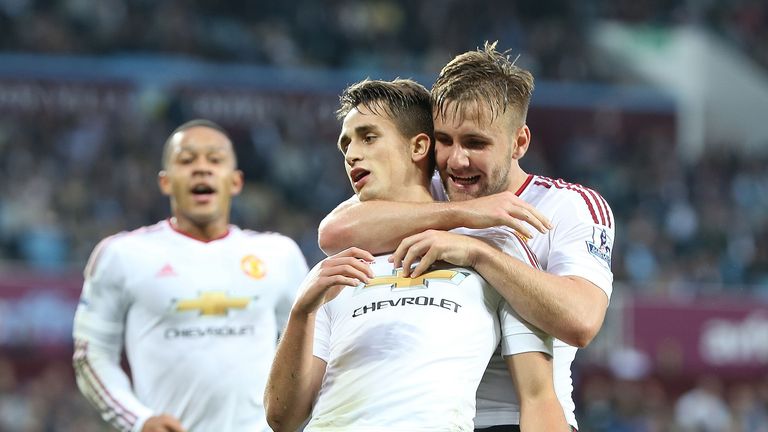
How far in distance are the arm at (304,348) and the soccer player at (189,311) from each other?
2062 millimetres

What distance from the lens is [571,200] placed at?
3.82 meters

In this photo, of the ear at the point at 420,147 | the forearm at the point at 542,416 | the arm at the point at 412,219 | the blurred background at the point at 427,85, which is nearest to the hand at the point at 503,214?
the arm at the point at 412,219

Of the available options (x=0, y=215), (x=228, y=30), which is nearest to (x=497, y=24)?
(x=228, y=30)

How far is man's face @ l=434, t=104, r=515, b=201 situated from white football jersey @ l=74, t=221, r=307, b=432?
2.24 meters

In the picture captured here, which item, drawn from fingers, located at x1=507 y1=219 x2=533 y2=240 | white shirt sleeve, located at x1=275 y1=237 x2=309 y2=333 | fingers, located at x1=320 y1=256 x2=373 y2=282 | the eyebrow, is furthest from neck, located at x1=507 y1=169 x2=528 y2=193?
white shirt sleeve, located at x1=275 y1=237 x2=309 y2=333

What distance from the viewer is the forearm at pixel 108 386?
5.55 metres

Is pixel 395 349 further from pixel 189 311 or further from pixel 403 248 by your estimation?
pixel 189 311

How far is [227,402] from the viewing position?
18.6ft

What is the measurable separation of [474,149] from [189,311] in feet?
8.08

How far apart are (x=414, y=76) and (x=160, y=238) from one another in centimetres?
1304

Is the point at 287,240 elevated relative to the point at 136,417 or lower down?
elevated

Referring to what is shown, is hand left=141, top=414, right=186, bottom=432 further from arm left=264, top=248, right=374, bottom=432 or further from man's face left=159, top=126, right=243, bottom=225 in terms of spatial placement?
arm left=264, top=248, right=374, bottom=432

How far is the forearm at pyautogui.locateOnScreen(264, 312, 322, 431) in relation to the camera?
341 cm

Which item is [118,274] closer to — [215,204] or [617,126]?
[215,204]
